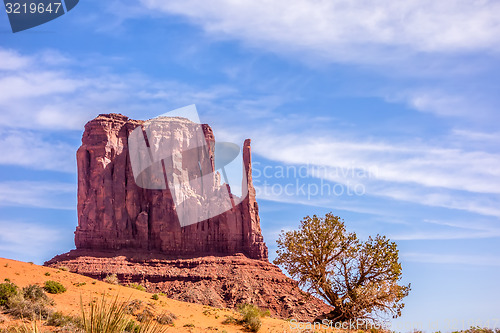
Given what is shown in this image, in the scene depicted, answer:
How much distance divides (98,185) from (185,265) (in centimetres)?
2837

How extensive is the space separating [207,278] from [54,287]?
206 feet

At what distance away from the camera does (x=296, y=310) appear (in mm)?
80062

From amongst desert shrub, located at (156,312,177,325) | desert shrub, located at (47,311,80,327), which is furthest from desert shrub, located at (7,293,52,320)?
desert shrub, located at (156,312,177,325)

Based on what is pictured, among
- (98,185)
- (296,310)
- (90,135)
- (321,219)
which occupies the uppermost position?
(90,135)

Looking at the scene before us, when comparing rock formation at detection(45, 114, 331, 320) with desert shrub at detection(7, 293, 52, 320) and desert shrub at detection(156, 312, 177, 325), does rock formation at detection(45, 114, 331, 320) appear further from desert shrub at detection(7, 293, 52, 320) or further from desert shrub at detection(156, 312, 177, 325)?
desert shrub at detection(7, 293, 52, 320)

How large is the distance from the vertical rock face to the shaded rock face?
4991 mm

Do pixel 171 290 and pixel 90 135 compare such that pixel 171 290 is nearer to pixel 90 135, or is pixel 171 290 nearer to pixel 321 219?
pixel 90 135

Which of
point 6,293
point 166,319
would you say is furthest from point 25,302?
point 166,319

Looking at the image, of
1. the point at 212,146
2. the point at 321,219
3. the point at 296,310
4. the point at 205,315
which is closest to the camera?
the point at 321,219

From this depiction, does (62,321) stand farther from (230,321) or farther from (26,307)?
(230,321)

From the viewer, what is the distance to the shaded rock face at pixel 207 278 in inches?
3282

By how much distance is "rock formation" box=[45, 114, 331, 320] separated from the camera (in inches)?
3659

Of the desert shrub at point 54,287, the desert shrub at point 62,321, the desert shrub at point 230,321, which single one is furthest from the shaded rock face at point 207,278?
the desert shrub at point 62,321

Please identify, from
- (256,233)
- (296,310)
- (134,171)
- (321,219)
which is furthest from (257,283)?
(321,219)
